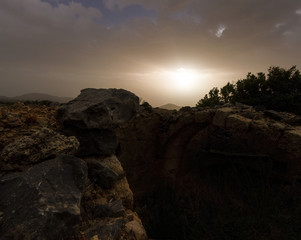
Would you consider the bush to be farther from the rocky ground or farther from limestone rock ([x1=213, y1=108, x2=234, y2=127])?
the rocky ground

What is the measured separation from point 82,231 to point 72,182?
25.7 inches

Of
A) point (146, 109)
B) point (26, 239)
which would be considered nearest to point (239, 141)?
point (146, 109)

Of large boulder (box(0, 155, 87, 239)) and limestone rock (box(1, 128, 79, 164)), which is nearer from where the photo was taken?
large boulder (box(0, 155, 87, 239))

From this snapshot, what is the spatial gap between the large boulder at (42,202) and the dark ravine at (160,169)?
1 centimetres

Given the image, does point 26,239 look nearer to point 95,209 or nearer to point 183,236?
point 95,209

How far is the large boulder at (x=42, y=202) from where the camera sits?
1.62 m

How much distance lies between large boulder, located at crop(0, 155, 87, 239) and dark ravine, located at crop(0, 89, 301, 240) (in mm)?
13

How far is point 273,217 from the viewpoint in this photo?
643cm

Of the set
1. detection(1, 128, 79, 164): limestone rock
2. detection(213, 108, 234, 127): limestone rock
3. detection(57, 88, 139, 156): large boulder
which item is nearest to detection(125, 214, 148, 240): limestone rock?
detection(1, 128, 79, 164): limestone rock

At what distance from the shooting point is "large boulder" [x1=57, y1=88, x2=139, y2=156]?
12.1 ft

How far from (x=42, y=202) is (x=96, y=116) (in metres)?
2.19

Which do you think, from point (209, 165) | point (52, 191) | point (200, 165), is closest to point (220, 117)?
point (209, 165)

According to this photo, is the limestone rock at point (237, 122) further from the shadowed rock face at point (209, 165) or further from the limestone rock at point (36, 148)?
the limestone rock at point (36, 148)

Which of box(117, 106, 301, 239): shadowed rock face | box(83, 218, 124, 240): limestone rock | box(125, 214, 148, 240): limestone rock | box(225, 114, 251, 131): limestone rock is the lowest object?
box(117, 106, 301, 239): shadowed rock face
